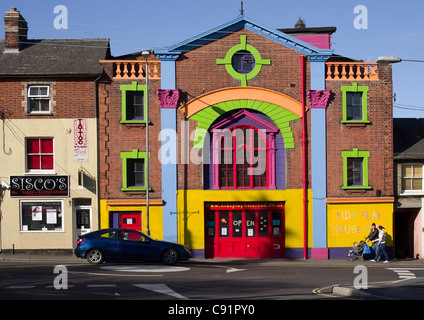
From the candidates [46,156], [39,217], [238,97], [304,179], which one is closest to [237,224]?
[304,179]

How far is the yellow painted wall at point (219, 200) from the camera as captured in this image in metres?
29.5

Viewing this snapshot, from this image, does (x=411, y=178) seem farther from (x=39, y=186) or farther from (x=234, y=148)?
(x=39, y=186)

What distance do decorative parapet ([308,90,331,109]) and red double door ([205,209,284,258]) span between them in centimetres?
517

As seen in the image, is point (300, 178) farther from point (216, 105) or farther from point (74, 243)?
point (74, 243)

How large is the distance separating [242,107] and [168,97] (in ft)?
11.1

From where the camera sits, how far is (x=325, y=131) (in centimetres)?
2994

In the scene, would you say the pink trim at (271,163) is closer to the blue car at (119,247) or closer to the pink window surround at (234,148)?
the pink window surround at (234,148)

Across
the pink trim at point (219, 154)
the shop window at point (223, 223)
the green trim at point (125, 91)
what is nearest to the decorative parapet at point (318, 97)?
the pink trim at point (219, 154)

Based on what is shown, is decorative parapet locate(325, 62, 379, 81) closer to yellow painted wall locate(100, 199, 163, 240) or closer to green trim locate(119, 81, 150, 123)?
green trim locate(119, 81, 150, 123)

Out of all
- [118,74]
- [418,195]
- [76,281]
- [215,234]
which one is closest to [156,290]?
[76,281]

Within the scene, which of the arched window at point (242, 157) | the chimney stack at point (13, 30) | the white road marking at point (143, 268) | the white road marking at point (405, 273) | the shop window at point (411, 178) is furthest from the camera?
the chimney stack at point (13, 30)

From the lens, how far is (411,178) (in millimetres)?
30641

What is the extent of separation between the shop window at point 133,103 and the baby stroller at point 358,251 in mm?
10958
